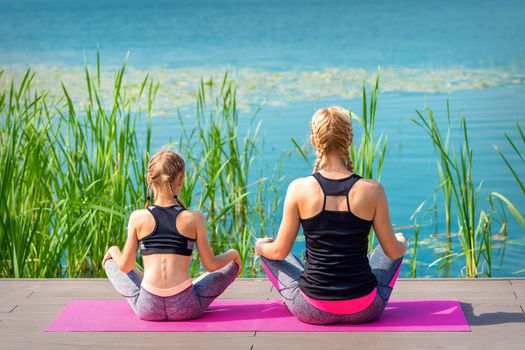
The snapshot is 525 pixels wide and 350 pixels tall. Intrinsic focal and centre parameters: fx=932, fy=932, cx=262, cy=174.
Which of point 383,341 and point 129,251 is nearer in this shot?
point 383,341

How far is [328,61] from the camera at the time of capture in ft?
54.7

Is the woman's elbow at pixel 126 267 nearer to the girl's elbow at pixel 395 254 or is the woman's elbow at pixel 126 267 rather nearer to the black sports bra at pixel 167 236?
the black sports bra at pixel 167 236

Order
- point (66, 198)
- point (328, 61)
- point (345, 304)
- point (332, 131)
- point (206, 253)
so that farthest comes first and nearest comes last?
point (328, 61) → point (66, 198) → point (206, 253) → point (345, 304) → point (332, 131)

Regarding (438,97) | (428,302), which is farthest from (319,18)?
(428,302)

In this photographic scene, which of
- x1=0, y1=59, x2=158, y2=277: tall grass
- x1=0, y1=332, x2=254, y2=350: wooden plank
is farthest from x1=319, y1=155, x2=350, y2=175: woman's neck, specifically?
x1=0, y1=59, x2=158, y2=277: tall grass

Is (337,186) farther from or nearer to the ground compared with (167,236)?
farther from the ground

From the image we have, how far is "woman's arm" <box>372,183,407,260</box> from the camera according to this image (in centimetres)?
309

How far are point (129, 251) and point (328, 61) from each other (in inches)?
540

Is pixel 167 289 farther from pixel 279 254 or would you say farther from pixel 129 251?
pixel 279 254

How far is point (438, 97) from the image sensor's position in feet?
35.9

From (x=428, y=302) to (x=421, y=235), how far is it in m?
2.74

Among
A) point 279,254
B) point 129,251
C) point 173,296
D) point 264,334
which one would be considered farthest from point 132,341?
point 279,254

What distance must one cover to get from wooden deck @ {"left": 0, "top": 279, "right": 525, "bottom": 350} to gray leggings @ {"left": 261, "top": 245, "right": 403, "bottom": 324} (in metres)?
0.09

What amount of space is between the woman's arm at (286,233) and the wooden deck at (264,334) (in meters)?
0.28
